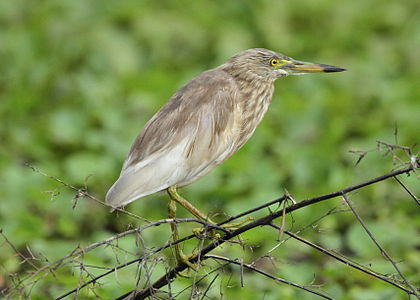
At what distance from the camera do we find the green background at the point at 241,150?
141 inches

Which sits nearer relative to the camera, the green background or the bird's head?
the bird's head

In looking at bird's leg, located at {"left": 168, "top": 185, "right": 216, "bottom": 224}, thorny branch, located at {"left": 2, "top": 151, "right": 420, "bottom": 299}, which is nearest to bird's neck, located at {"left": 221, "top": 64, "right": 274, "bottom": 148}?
bird's leg, located at {"left": 168, "top": 185, "right": 216, "bottom": 224}

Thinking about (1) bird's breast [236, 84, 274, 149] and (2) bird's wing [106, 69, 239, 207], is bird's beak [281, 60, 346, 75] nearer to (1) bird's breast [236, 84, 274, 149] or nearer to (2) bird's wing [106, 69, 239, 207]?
Result: (1) bird's breast [236, 84, 274, 149]

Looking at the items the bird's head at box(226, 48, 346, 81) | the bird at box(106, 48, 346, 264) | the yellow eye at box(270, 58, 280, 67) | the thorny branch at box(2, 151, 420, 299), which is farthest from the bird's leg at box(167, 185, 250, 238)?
the yellow eye at box(270, 58, 280, 67)

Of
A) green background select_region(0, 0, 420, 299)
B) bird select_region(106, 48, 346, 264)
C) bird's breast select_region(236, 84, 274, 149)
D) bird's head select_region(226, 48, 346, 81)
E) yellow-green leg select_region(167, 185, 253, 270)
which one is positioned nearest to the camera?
yellow-green leg select_region(167, 185, 253, 270)

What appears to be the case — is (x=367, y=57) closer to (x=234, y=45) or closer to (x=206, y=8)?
(x=234, y=45)

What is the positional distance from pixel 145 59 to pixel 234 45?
608 millimetres

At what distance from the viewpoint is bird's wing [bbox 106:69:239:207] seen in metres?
2.65

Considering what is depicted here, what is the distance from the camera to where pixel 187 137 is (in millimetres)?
2736

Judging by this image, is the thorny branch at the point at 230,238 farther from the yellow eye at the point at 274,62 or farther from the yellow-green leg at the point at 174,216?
the yellow eye at the point at 274,62

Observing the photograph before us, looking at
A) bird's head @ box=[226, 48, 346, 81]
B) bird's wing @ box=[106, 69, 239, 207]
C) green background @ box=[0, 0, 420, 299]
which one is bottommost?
green background @ box=[0, 0, 420, 299]

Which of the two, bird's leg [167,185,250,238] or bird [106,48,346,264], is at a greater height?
bird [106,48,346,264]

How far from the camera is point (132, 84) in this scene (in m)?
5.18

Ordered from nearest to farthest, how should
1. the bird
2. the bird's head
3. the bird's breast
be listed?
the bird
the bird's breast
the bird's head
